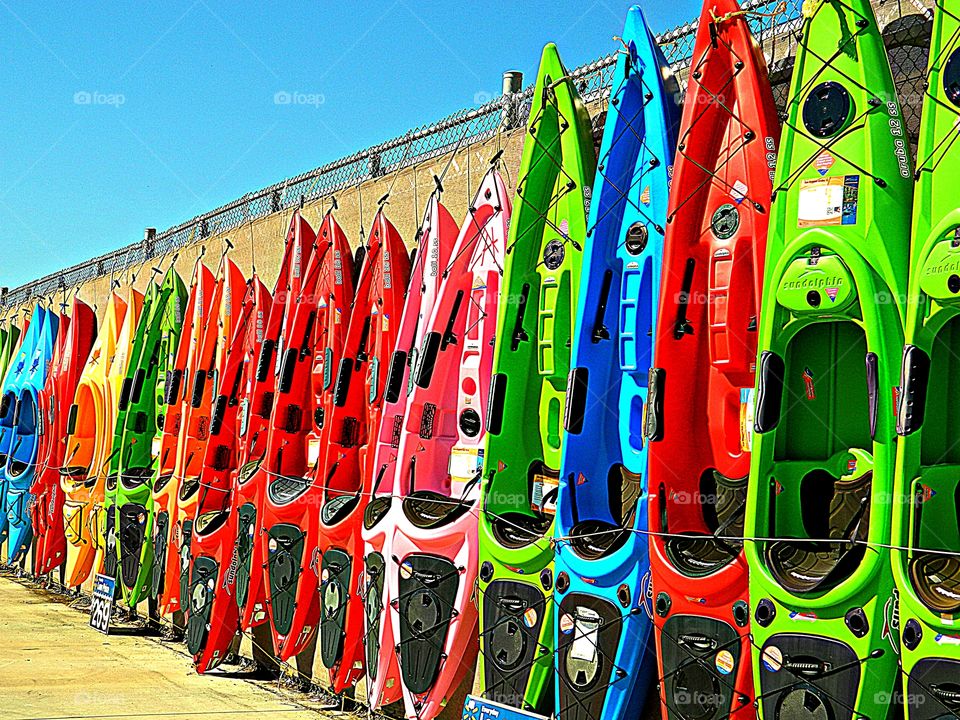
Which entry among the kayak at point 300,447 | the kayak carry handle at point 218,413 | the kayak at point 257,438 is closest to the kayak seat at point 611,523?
the kayak at point 300,447

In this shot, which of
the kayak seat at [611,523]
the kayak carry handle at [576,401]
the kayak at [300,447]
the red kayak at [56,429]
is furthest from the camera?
the red kayak at [56,429]

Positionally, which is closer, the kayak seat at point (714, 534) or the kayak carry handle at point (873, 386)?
the kayak carry handle at point (873, 386)

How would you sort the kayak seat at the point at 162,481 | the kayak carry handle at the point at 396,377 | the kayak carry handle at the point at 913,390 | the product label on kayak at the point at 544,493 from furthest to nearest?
the kayak seat at the point at 162,481, the kayak carry handle at the point at 396,377, the product label on kayak at the point at 544,493, the kayak carry handle at the point at 913,390

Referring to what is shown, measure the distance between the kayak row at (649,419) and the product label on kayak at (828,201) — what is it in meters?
0.01

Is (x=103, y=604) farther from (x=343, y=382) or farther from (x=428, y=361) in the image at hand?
(x=428, y=361)

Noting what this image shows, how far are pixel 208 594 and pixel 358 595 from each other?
1931 mm

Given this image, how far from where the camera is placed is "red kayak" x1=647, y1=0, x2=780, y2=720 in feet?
14.1

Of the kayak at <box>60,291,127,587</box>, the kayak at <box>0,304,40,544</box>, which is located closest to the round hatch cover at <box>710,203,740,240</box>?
the kayak at <box>60,291,127,587</box>

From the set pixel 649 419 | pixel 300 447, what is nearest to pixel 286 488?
pixel 300 447

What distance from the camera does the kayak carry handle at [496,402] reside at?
17.4 ft

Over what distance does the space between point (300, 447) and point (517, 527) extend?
2.54 m

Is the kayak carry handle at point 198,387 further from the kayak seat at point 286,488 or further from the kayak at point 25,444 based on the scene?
the kayak at point 25,444

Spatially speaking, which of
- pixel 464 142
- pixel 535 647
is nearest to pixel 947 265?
pixel 535 647

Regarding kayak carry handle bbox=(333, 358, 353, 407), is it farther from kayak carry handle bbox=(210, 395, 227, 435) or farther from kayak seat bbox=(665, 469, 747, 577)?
kayak seat bbox=(665, 469, 747, 577)
